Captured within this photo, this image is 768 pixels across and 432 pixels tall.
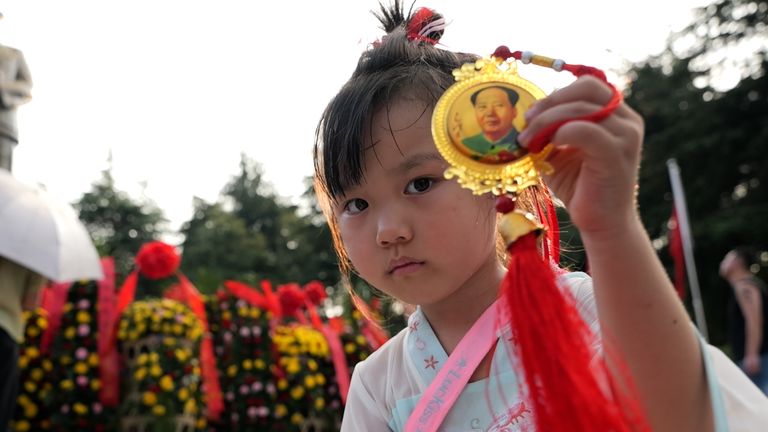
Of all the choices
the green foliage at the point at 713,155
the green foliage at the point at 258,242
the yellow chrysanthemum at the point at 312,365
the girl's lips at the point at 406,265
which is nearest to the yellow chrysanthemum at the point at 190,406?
the yellow chrysanthemum at the point at 312,365

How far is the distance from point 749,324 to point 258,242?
30052 mm

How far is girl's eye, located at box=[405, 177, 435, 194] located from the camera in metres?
1.23

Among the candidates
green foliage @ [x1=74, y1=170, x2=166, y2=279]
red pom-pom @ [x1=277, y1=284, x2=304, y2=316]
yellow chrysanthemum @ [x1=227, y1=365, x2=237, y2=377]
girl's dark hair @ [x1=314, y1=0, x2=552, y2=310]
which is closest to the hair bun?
girl's dark hair @ [x1=314, y1=0, x2=552, y2=310]

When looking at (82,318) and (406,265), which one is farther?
(82,318)

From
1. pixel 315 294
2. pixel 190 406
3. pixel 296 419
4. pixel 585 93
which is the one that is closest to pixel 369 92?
pixel 585 93

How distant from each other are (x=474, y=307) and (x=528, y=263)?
1.78ft

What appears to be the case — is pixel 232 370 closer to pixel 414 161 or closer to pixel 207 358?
pixel 207 358

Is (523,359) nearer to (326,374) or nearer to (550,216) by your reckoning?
(550,216)

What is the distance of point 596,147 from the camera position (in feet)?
2.65

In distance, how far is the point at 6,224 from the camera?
13.5 feet

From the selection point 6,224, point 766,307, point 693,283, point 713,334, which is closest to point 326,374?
point 6,224

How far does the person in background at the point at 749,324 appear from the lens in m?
5.44

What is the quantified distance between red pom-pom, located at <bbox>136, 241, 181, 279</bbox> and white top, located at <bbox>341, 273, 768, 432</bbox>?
355 centimetres

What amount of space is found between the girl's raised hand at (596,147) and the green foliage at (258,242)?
2637 centimetres
